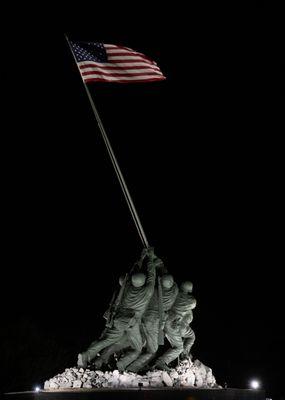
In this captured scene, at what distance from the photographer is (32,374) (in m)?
36.0

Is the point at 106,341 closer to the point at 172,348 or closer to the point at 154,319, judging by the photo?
the point at 154,319

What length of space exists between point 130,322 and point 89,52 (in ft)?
27.4

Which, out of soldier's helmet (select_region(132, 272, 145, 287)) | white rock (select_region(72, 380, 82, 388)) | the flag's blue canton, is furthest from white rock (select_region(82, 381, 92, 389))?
the flag's blue canton

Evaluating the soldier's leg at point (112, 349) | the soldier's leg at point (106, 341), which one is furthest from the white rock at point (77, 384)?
the soldier's leg at point (112, 349)

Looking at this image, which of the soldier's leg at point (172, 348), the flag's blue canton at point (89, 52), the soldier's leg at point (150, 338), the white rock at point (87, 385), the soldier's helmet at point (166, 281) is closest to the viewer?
the white rock at point (87, 385)

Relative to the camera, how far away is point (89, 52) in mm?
22625

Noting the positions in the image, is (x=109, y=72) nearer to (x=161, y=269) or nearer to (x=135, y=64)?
(x=135, y=64)

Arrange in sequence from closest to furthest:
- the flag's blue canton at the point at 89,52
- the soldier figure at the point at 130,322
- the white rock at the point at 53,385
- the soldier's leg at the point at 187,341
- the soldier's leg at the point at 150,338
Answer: the white rock at the point at 53,385, the soldier figure at the point at 130,322, the soldier's leg at the point at 150,338, the soldier's leg at the point at 187,341, the flag's blue canton at the point at 89,52

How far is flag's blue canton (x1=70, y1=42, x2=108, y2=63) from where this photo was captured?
22.5 meters

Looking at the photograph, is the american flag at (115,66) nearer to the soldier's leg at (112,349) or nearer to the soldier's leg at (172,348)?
the soldier's leg at (172,348)

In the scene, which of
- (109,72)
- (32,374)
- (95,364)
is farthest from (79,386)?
(32,374)

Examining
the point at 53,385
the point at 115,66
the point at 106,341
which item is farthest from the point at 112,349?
the point at 115,66

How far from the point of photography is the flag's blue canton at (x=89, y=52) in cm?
2248

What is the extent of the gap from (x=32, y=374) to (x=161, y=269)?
1705cm
